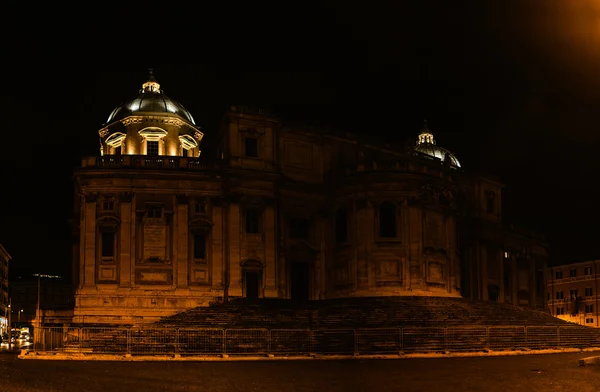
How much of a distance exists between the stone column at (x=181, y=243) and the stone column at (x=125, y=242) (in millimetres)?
2694

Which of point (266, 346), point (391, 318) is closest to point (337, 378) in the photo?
point (266, 346)

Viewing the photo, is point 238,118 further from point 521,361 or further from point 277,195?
point 521,361

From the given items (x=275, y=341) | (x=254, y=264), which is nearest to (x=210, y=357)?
(x=275, y=341)

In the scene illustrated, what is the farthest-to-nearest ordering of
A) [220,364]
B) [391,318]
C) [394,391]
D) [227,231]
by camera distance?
[227,231] < [391,318] < [220,364] < [394,391]

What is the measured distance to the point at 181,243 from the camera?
48.4 metres

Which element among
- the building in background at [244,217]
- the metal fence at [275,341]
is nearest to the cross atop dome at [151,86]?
the building in background at [244,217]

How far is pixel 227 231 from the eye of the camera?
49625mm

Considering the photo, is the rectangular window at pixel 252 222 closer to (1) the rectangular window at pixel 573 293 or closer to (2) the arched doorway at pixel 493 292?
(2) the arched doorway at pixel 493 292

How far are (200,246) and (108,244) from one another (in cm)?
546

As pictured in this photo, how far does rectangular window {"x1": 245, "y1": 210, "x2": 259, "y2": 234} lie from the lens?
50625mm

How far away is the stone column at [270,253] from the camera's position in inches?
1978

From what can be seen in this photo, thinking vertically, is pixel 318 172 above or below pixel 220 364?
above

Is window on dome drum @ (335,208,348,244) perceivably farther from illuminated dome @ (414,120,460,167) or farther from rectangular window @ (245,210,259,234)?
illuminated dome @ (414,120,460,167)

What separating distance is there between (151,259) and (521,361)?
996 inches
